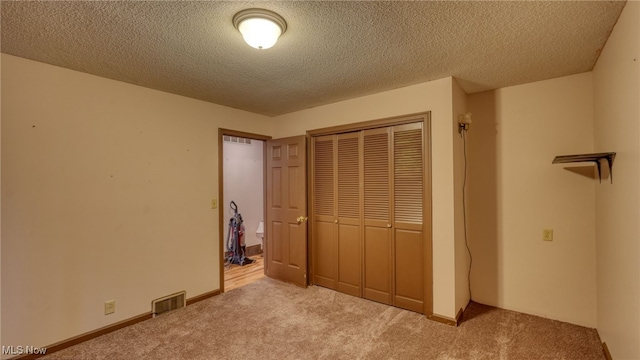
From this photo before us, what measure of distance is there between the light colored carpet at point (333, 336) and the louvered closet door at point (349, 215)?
32cm

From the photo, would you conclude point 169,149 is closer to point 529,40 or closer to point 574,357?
point 529,40

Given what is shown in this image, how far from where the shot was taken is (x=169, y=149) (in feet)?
9.95

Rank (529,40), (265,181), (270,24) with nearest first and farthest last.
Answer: (270,24) → (529,40) → (265,181)

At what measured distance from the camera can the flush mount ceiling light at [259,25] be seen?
160cm

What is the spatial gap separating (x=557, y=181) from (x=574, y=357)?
1467 mm

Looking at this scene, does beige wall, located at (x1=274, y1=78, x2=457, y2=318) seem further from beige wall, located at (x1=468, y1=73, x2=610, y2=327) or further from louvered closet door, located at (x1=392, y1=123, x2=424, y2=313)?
beige wall, located at (x1=468, y1=73, x2=610, y2=327)

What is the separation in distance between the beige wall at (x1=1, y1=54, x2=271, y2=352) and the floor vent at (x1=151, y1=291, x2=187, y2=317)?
0.22 ft

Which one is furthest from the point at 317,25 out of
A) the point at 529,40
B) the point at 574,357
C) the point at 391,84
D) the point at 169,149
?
the point at 574,357

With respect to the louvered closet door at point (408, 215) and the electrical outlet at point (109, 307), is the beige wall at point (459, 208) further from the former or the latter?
the electrical outlet at point (109, 307)

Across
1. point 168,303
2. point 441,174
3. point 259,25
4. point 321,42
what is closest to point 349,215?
point 441,174

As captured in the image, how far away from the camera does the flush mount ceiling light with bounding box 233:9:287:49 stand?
1604 mm

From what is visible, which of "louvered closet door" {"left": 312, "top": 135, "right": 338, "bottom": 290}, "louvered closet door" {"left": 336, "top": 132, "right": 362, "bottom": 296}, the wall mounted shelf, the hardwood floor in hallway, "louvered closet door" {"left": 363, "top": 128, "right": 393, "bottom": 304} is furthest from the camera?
the hardwood floor in hallway

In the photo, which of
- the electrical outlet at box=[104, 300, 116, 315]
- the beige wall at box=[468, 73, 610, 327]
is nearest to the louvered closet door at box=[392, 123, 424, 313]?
the beige wall at box=[468, 73, 610, 327]

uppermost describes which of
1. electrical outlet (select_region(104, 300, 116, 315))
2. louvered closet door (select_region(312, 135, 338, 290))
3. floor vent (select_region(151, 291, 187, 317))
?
louvered closet door (select_region(312, 135, 338, 290))
